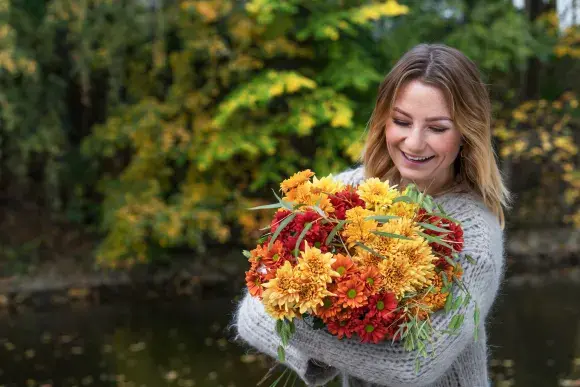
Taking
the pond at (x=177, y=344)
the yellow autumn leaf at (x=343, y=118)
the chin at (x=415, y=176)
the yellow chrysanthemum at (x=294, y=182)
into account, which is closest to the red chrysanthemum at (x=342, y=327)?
the yellow chrysanthemum at (x=294, y=182)

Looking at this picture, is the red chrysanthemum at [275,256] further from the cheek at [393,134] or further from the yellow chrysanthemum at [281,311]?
the cheek at [393,134]

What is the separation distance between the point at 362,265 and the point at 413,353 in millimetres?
241

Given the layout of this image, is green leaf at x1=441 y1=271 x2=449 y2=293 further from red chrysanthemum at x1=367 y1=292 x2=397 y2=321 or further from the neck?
the neck

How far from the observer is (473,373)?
6.12 feet

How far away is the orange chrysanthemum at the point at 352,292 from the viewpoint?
141cm

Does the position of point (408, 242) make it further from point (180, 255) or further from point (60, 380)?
Answer: point (180, 255)

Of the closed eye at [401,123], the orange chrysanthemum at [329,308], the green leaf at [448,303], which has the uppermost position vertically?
the closed eye at [401,123]

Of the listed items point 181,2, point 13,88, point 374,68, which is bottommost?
point 13,88

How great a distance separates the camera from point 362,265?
4.89ft

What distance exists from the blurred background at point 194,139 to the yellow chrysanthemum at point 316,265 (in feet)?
19.1

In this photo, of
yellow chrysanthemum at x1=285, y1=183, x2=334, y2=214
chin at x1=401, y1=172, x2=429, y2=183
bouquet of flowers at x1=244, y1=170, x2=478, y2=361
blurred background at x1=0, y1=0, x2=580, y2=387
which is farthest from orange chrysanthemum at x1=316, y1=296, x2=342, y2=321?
blurred background at x1=0, y1=0, x2=580, y2=387

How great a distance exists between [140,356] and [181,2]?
15.0 ft

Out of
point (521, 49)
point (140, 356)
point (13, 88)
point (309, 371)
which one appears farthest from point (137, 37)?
point (309, 371)

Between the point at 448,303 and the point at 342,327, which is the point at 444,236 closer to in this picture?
the point at 448,303
